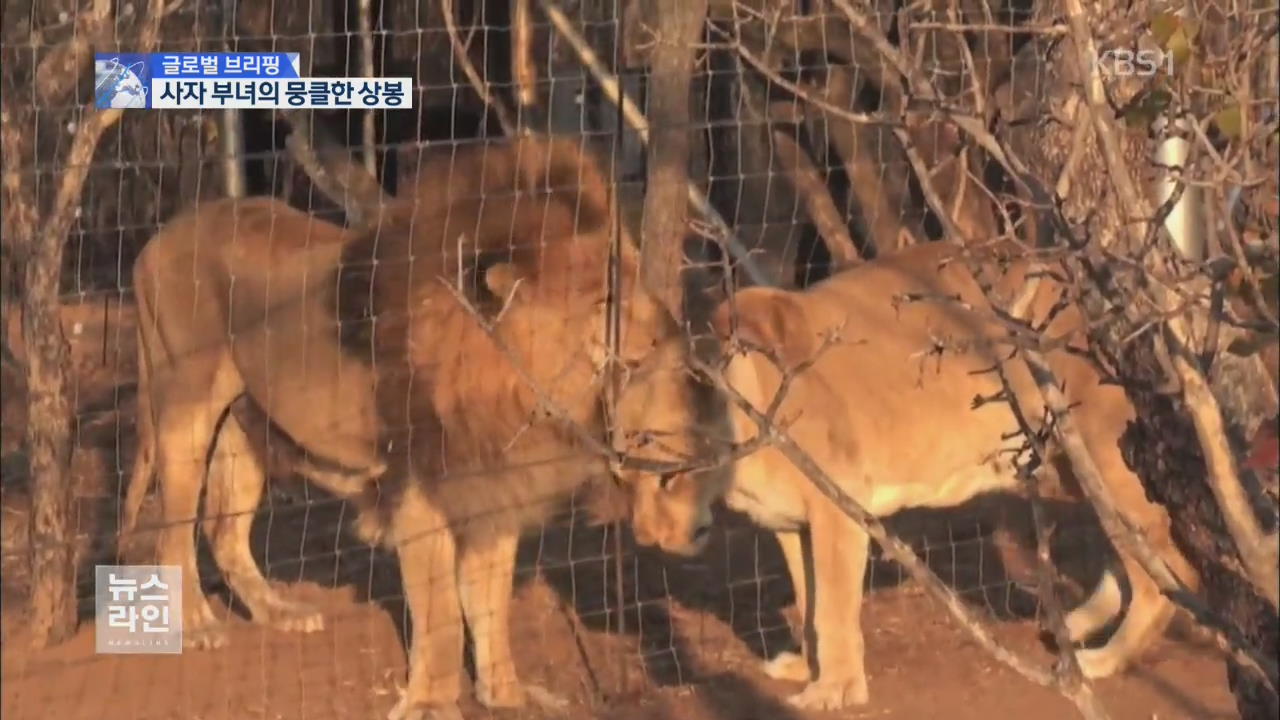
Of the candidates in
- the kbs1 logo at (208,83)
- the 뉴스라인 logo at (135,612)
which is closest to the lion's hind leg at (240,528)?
the 뉴스라인 logo at (135,612)

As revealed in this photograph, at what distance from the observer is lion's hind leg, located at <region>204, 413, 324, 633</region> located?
19.6 feet

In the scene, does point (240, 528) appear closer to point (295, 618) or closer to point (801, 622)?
point (295, 618)

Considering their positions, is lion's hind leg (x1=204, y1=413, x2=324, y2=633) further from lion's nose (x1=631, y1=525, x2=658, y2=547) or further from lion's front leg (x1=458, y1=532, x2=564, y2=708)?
lion's nose (x1=631, y1=525, x2=658, y2=547)

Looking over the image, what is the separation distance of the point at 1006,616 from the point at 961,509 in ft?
4.38

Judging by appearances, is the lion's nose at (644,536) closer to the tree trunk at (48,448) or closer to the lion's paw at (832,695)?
the lion's paw at (832,695)

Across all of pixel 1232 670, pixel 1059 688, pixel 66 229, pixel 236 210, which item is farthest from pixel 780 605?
pixel 1059 688

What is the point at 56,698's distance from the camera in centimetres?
496

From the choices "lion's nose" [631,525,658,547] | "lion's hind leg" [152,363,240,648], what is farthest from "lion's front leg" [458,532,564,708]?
"lion's hind leg" [152,363,240,648]

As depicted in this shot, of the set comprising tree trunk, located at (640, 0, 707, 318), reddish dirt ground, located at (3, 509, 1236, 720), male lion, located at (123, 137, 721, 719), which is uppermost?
tree trunk, located at (640, 0, 707, 318)

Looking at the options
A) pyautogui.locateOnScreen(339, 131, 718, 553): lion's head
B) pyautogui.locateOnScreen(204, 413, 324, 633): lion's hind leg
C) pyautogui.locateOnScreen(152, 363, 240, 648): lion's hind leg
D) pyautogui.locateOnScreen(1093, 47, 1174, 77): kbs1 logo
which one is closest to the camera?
pyautogui.locateOnScreen(1093, 47, 1174, 77): kbs1 logo

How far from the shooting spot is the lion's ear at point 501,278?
4809 mm

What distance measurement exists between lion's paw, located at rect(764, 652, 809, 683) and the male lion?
702 mm

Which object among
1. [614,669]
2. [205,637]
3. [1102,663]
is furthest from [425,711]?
[1102,663]

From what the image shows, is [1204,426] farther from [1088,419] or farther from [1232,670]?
[1088,419]
